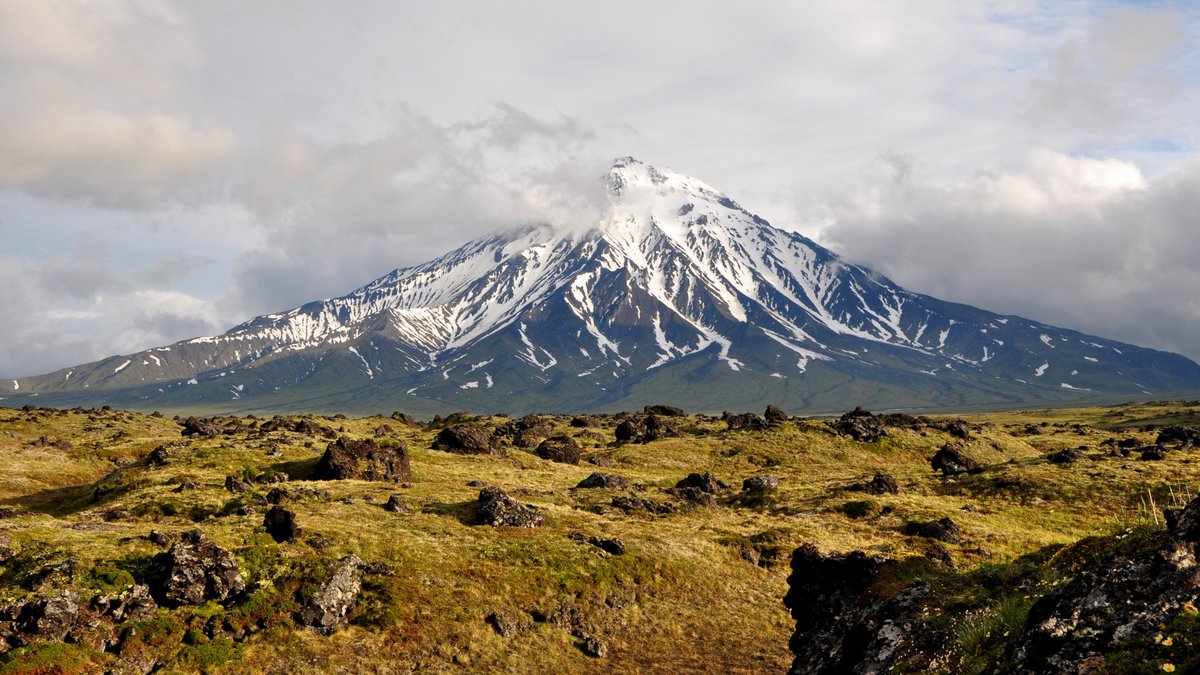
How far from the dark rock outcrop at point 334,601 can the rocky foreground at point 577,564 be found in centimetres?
16

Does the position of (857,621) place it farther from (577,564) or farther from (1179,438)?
(1179,438)

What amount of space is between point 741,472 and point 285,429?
78.5 metres

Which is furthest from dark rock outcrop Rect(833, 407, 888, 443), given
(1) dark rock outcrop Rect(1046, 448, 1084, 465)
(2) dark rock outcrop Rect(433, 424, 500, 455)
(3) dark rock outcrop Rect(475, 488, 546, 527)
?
(3) dark rock outcrop Rect(475, 488, 546, 527)

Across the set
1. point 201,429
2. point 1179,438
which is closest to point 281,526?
point 201,429

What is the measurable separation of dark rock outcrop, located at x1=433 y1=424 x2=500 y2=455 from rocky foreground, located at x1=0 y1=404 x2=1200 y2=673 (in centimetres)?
100

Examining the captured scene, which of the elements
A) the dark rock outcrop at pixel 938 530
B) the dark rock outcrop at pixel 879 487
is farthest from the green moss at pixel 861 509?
the dark rock outcrop at pixel 879 487

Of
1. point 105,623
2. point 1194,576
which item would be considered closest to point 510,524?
point 105,623

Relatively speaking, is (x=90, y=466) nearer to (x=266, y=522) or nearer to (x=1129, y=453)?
(x=266, y=522)

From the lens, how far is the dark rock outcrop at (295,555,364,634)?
1563 inches

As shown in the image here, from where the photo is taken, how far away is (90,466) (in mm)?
94875

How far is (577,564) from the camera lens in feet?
163

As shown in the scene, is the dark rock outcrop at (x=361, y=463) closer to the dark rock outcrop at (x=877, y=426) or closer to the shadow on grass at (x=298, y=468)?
the shadow on grass at (x=298, y=468)

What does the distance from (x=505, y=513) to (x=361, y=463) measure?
26.7 metres

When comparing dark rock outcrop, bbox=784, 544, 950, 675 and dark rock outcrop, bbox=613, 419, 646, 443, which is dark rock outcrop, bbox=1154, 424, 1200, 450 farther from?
dark rock outcrop, bbox=784, 544, 950, 675
